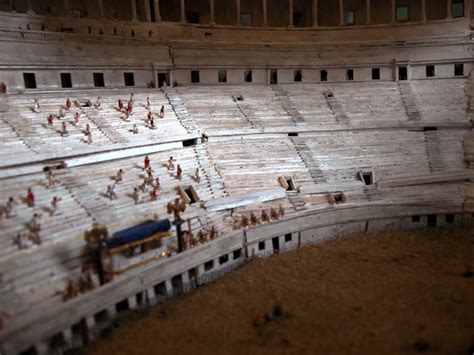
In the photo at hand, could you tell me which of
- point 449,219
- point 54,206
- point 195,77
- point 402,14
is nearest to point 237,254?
point 54,206

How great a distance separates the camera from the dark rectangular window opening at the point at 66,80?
28516 millimetres

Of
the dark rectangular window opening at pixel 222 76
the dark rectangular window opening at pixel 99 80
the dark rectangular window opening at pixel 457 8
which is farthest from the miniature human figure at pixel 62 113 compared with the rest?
the dark rectangular window opening at pixel 457 8

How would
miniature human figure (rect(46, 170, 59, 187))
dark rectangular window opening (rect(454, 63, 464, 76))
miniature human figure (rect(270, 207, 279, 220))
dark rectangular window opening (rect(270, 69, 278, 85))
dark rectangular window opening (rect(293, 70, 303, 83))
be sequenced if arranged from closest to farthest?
miniature human figure (rect(46, 170, 59, 187))
miniature human figure (rect(270, 207, 279, 220))
dark rectangular window opening (rect(454, 63, 464, 76))
dark rectangular window opening (rect(270, 69, 278, 85))
dark rectangular window opening (rect(293, 70, 303, 83))

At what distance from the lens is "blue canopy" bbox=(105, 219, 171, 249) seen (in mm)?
17156

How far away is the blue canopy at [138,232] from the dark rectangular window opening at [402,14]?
3223 centimetres

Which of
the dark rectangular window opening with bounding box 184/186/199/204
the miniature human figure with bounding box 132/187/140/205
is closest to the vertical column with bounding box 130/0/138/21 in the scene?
the dark rectangular window opening with bounding box 184/186/199/204

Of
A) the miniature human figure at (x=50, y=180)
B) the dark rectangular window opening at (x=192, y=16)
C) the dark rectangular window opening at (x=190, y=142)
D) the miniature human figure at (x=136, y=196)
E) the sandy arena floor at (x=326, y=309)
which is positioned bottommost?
the sandy arena floor at (x=326, y=309)

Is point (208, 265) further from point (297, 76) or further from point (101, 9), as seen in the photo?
point (101, 9)

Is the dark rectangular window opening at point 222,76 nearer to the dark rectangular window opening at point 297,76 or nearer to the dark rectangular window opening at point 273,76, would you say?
the dark rectangular window opening at point 273,76

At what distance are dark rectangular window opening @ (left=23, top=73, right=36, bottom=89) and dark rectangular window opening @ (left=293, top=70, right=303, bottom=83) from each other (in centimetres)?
2054

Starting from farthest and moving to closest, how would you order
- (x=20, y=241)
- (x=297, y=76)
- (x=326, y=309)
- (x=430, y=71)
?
(x=297, y=76), (x=430, y=71), (x=326, y=309), (x=20, y=241)

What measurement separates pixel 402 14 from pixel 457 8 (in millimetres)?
4662

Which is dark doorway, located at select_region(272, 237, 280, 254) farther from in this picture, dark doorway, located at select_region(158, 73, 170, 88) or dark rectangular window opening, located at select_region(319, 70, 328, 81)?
dark rectangular window opening, located at select_region(319, 70, 328, 81)

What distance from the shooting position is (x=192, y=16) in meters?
37.9
